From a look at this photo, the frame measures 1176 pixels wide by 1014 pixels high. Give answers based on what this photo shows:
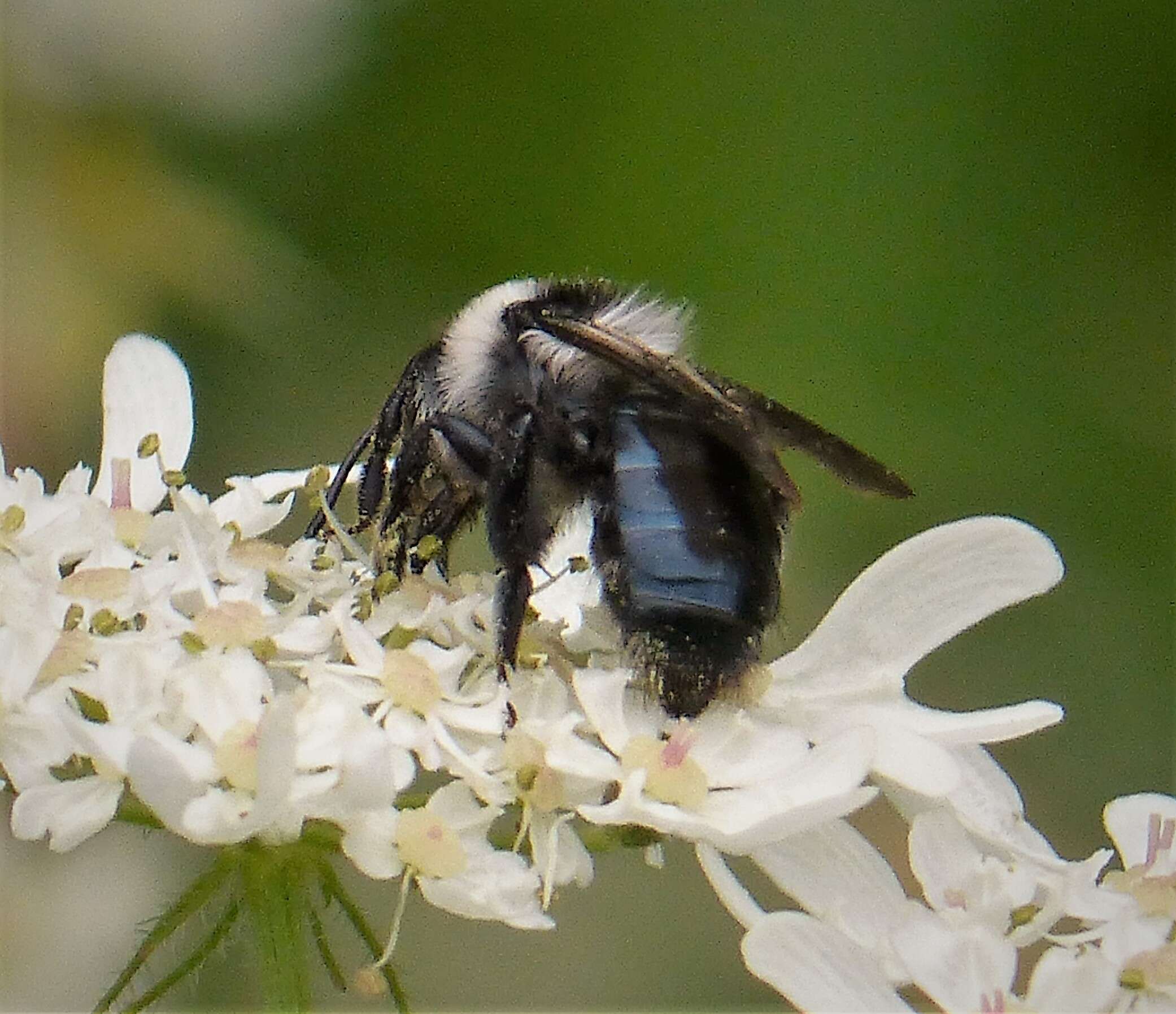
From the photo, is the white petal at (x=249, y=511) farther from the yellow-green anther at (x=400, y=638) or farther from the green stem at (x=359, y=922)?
the green stem at (x=359, y=922)

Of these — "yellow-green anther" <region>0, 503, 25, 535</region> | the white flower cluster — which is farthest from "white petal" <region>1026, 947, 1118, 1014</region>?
"yellow-green anther" <region>0, 503, 25, 535</region>

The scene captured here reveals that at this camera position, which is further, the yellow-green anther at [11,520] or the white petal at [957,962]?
the yellow-green anther at [11,520]

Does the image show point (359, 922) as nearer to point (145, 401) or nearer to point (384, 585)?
point (384, 585)

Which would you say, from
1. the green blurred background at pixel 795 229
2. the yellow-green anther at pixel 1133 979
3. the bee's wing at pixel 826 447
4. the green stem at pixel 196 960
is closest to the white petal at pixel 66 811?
the green stem at pixel 196 960

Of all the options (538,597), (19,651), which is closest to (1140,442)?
(538,597)

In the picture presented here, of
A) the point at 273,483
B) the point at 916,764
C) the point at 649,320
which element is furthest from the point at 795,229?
the point at 916,764

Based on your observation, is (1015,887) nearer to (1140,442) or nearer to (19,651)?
(19,651)
